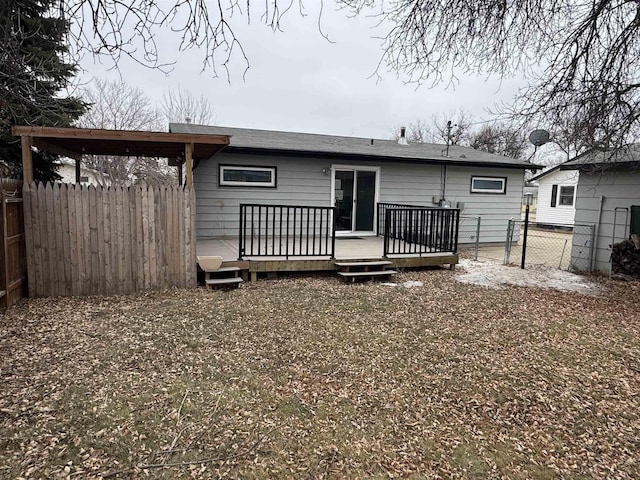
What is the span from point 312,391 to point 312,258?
3994 millimetres

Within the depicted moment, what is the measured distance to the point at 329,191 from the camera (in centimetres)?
1019

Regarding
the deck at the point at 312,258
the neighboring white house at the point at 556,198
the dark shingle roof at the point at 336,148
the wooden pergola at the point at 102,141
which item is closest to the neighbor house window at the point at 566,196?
the neighboring white house at the point at 556,198

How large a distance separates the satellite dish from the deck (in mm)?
2528

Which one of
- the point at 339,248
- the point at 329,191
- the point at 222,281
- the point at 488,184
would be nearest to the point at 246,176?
the point at 329,191

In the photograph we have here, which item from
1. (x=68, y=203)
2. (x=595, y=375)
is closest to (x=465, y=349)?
(x=595, y=375)

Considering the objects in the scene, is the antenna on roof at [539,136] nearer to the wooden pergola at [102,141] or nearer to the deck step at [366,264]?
the deck step at [366,264]

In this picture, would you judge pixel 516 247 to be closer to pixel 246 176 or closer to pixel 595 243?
pixel 595 243

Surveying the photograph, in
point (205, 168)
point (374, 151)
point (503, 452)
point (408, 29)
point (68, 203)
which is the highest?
point (408, 29)

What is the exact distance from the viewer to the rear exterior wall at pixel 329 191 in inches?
360

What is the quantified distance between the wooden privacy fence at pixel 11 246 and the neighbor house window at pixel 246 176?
4.35 m

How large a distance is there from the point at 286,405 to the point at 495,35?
489 centimetres

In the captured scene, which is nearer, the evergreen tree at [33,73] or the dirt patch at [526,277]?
the evergreen tree at [33,73]

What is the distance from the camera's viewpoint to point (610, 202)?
27.0 ft

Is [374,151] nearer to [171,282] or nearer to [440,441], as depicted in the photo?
[171,282]
